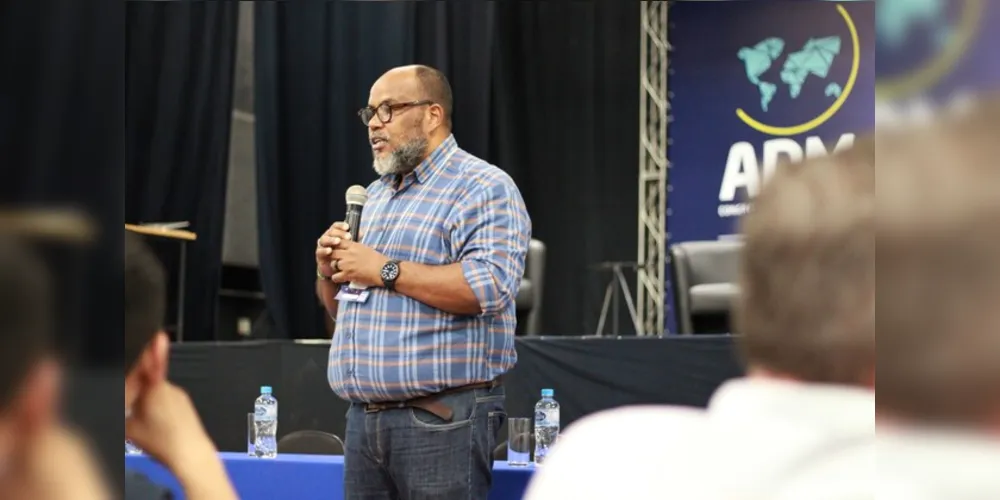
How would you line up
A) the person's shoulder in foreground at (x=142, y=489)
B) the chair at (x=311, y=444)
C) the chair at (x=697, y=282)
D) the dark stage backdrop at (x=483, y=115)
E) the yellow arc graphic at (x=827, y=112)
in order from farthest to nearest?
the dark stage backdrop at (x=483, y=115), the yellow arc graphic at (x=827, y=112), the chair at (x=697, y=282), the chair at (x=311, y=444), the person's shoulder in foreground at (x=142, y=489)

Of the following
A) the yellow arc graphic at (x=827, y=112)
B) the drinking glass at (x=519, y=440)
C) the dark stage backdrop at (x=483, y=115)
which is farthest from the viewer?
the dark stage backdrop at (x=483, y=115)

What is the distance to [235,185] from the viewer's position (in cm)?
499

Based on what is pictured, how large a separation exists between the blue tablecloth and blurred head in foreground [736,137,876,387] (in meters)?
1.37

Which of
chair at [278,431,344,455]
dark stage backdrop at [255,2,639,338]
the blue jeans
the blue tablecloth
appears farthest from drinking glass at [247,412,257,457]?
dark stage backdrop at [255,2,639,338]

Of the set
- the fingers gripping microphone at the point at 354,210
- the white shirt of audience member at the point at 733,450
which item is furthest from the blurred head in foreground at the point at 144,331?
the fingers gripping microphone at the point at 354,210

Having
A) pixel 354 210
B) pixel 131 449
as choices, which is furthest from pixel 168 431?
pixel 354 210

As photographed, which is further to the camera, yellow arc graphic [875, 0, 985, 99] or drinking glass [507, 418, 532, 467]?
drinking glass [507, 418, 532, 467]

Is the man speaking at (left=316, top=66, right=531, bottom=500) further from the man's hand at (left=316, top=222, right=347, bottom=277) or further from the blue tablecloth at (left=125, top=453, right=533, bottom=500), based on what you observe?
the blue tablecloth at (left=125, top=453, right=533, bottom=500)

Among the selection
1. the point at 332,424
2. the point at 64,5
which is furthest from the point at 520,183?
the point at 64,5

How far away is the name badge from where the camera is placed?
4.96 ft

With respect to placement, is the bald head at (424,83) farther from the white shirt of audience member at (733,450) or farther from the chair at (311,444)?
the white shirt of audience member at (733,450)

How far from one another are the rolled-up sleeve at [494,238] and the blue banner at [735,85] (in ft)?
10.5

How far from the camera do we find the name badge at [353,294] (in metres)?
1.51

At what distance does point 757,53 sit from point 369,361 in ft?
12.4
